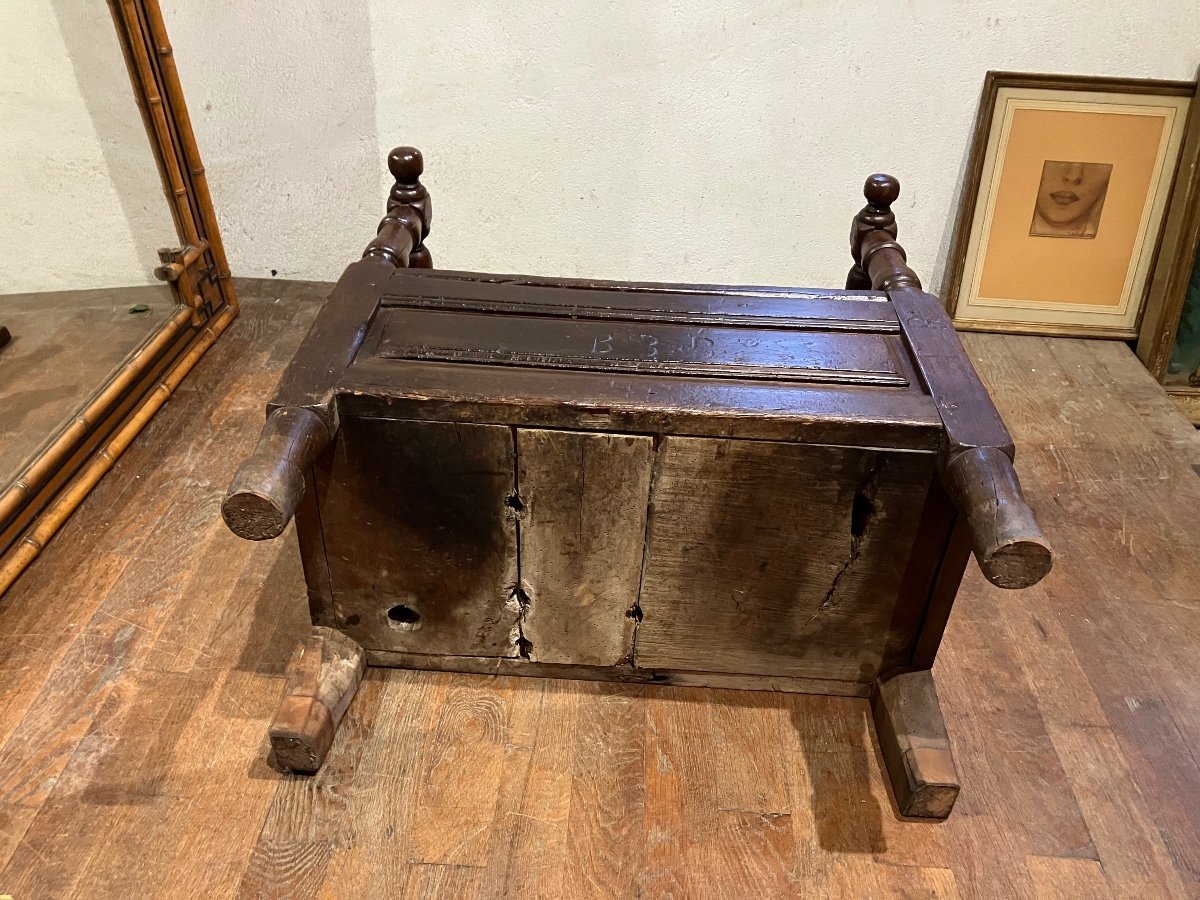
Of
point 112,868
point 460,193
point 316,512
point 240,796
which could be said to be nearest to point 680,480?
point 316,512

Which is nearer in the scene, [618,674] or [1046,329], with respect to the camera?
[618,674]

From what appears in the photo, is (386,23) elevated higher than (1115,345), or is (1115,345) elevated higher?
(386,23)

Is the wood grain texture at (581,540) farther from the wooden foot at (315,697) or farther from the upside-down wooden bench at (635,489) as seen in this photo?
the wooden foot at (315,697)

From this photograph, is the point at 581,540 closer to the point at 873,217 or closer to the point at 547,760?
the point at 547,760

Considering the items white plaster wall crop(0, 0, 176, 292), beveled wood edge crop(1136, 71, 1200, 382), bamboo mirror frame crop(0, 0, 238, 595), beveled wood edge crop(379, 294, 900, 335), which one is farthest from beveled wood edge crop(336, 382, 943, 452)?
beveled wood edge crop(1136, 71, 1200, 382)

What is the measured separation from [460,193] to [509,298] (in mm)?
1278

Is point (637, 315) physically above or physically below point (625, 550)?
above

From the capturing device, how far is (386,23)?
265 cm

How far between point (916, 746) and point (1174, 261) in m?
1.89

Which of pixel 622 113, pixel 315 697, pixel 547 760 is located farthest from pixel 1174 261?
pixel 315 697

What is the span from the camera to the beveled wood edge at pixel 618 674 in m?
1.78

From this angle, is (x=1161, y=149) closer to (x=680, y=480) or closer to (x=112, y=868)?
(x=680, y=480)

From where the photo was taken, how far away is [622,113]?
2758 millimetres

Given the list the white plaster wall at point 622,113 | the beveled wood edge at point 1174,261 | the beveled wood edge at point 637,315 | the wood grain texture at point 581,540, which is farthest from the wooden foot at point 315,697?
the beveled wood edge at point 1174,261
